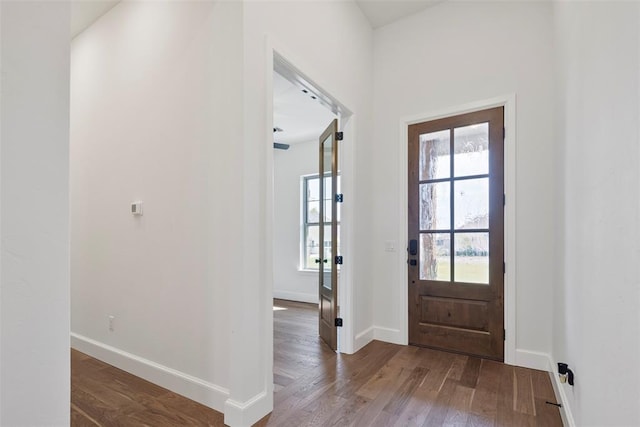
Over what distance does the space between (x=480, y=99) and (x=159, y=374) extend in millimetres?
3667

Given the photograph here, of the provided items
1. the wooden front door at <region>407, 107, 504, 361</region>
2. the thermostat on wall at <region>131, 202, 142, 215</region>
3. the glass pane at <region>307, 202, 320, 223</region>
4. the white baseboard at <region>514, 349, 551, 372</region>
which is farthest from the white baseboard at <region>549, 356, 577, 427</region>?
the glass pane at <region>307, 202, 320, 223</region>

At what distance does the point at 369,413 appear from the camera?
6.93 feet

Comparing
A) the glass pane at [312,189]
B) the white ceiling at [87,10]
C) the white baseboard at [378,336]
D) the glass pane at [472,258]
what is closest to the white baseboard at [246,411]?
the white baseboard at [378,336]

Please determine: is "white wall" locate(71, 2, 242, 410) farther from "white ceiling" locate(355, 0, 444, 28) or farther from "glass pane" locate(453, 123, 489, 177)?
"glass pane" locate(453, 123, 489, 177)

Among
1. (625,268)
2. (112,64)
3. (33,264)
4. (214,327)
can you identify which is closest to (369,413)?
→ (214,327)

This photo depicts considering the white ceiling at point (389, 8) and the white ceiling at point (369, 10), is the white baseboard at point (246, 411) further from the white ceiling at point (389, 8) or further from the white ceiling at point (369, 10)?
the white ceiling at point (389, 8)

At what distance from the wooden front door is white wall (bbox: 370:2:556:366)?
0.15m

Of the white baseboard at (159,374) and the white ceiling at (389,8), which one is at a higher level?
the white ceiling at (389,8)

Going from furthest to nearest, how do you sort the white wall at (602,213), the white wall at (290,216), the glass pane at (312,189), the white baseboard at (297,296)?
1. the glass pane at (312,189)
2. the white wall at (290,216)
3. the white baseboard at (297,296)
4. the white wall at (602,213)

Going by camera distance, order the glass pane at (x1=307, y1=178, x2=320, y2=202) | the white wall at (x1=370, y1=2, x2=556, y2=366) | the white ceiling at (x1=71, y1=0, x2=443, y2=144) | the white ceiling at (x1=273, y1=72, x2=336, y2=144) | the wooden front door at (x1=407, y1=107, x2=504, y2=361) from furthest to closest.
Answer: the glass pane at (x1=307, y1=178, x2=320, y2=202)
the white ceiling at (x1=273, y1=72, x2=336, y2=144)
the white ceiling at (x1=71, y1=0, x2=443, y2=144)
the wooden front door at (x1=407, y1=107, x2=504, y2=361)
the white wall at (x1=370, y1=2, x2=556, y2=366)

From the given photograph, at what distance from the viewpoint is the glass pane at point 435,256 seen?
10.7 feet

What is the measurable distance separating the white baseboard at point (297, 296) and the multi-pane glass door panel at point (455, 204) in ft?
9.79

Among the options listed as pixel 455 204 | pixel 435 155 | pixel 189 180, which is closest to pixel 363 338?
pixel 455 204

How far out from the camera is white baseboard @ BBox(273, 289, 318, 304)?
236 inches
